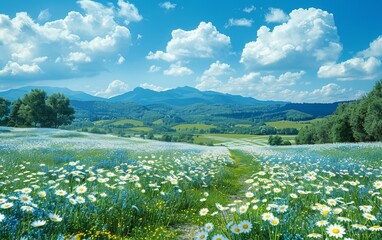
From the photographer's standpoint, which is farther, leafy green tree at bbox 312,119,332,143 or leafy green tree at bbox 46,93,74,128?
leafy green tree at bbox 312,119,332,143

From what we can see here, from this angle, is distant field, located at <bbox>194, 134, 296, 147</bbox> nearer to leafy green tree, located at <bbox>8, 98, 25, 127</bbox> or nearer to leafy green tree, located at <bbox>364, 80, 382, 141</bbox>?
leafy green tree, located at <bbox>364, 80, 382, 141</bbox>

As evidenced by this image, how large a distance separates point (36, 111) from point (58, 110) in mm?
6313

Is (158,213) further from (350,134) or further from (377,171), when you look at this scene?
(350,134)

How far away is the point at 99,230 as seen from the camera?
6547mm

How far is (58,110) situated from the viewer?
76.6 metres

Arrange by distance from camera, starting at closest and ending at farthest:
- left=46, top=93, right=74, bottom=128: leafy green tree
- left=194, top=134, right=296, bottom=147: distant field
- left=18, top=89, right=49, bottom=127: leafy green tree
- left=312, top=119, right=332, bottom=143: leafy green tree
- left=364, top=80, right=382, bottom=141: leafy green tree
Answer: left=364, top=80, right=382, bottom=141: leafy green tree, left=18, top=89, right=49, bottom=127: leafy green tree, left=46, top=93, right=74, bottom=128: leafy green tree, left=312, top=119, right=332, bottom=143: leafy green tree, left=194, top=134, right=296, bottom=147: distant field

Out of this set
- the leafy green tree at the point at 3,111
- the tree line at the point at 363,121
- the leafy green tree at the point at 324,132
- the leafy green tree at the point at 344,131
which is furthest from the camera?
Answer: the leafy green tree at the point at 324,132

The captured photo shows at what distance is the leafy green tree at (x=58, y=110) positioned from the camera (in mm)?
74750

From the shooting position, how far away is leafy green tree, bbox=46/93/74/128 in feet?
245

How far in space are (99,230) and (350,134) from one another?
217 feet

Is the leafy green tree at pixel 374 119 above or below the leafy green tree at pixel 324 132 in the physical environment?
above

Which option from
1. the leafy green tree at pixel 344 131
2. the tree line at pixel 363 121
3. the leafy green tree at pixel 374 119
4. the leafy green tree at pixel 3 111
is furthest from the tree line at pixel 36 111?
the leafy green tree at pixel 374 119

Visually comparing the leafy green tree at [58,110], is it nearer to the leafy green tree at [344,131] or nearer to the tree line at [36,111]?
the tree line at [36,111]

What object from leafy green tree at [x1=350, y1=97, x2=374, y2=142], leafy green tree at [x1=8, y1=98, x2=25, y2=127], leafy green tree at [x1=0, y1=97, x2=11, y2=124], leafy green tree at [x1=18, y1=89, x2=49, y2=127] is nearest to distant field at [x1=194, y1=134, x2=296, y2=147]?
leafy green tree at [x1=350, y1=97, x2=374, y2=142]
